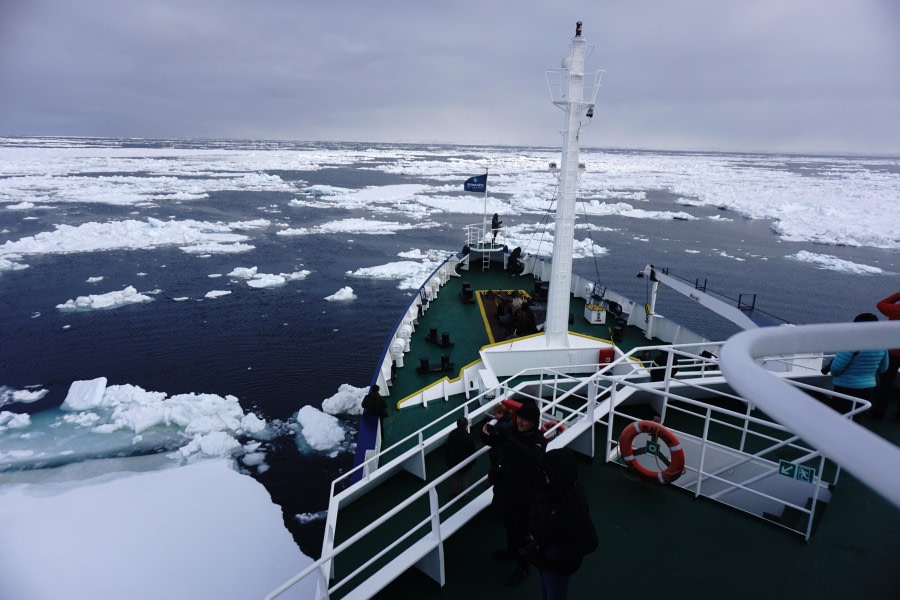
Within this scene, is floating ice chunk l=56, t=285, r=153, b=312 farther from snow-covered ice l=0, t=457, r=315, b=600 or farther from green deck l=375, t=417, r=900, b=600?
green deck l=375, t=417, r=900, b=600

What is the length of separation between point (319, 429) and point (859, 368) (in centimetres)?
1041

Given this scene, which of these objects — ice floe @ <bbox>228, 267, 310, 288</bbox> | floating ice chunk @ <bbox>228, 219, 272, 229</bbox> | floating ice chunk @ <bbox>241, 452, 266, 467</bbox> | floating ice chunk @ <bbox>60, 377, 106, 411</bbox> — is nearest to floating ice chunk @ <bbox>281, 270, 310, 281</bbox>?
ice floe @ <bbox>228, 267, 310, 288</bbox>

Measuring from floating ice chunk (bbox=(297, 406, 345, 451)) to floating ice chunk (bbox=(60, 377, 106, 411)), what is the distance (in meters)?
5.19

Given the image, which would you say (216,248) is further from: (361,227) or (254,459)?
(254,459)

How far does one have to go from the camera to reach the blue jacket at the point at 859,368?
4.86 m

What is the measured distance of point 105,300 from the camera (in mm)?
20047

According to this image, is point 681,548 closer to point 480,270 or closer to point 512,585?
point 512,585

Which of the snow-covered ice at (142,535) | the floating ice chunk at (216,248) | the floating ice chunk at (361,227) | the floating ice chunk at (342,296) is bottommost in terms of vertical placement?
the snow-covered ice at (142,535)

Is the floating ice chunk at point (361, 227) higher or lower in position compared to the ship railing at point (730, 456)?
lower

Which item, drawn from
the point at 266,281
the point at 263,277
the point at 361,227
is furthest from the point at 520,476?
the point at 361,227

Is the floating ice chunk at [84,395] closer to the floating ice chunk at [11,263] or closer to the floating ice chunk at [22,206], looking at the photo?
the floating ice chunk at [11,263]

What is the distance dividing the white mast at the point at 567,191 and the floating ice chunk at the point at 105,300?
18931mm

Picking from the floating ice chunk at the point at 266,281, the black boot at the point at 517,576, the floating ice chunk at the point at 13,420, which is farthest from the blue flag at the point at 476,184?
the floating ice chunk at the point at 13,420

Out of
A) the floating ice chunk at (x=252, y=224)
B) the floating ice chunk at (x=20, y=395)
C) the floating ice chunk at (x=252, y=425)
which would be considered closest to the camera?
the floating ice chunk at (x=252, y=425)
